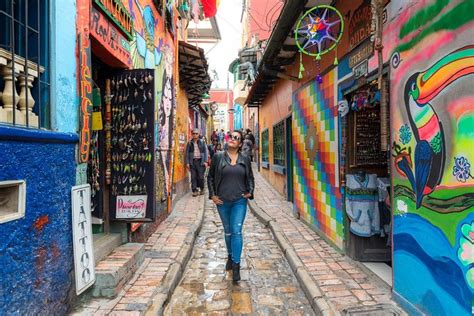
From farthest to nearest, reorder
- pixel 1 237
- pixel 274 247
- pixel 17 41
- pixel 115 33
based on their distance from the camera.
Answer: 1. pixel 274 247
2. pixel 115 33
3. pixel 17 41
4. pixel 1 237

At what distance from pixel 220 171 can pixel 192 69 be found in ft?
22.6

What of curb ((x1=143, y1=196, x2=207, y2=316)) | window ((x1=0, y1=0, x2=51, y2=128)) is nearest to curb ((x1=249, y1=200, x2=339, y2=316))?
curb ((x1=143, y1=196, x2=207, y2=316))

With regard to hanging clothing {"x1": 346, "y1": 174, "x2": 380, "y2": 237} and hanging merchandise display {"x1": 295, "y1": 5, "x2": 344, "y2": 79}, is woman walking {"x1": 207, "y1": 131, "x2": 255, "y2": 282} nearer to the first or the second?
hanging clothing {"x1": 346, "y1": 174, "x2": 380, "y2": 237}

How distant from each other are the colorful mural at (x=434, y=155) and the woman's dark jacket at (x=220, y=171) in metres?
1.82

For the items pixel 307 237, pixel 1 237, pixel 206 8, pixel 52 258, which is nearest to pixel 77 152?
pixel 52 258

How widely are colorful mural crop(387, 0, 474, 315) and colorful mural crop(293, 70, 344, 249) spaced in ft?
6.59

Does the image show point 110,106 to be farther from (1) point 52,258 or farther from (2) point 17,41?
(1) point 52,258

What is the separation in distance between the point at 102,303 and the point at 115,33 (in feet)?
10.4

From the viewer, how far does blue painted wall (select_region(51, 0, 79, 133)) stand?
11.4ft

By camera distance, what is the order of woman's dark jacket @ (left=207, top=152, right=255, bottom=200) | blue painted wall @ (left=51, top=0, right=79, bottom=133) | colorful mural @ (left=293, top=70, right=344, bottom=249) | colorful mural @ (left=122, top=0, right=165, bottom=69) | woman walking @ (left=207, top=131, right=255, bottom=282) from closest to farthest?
blue painted wall @ (left=51, top=0, right=79, bottom=133)
woman walking @ (left=207, top=131, right=255, bottom=282)
woman's dark jacket @ (left=207, top=152, right=255, bottom=200)
colorful mural @ (left=293, top=70, right=344, bottom=249)
colorful mural @ (left=122, top=0, right=165, bottom=69)

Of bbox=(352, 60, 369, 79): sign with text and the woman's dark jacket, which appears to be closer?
bbox=(352, 60, 369, 79): sign with text

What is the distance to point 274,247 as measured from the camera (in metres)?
6.64

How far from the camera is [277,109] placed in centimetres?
1251

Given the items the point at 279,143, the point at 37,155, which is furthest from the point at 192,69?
the point at 37,155
